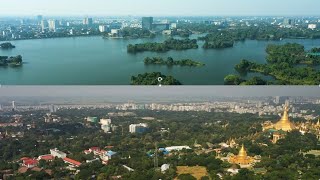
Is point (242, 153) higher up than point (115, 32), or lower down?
lower down

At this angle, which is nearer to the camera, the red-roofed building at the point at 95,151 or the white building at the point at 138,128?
the red-roofed building at the point at 95,151

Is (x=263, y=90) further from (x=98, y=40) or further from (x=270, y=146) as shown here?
(x=98, y=40)

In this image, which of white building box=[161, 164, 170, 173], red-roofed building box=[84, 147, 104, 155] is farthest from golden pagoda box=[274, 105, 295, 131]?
red-roofed building box=[84, 147, 104, 155]

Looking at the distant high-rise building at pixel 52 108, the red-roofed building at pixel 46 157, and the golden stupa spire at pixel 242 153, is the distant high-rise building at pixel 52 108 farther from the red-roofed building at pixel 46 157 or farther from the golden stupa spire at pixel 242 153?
the golden stupa spire at pixel 242 153

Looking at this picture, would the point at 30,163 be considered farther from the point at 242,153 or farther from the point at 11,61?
the point at 11,61

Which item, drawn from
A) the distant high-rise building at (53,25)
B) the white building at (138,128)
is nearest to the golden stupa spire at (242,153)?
the white building at (138,128)

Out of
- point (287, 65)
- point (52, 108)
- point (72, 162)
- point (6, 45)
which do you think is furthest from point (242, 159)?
point (287, 65)

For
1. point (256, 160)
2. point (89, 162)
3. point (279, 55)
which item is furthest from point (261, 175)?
point (279, 55)

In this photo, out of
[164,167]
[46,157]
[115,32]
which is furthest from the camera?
[115,32]
